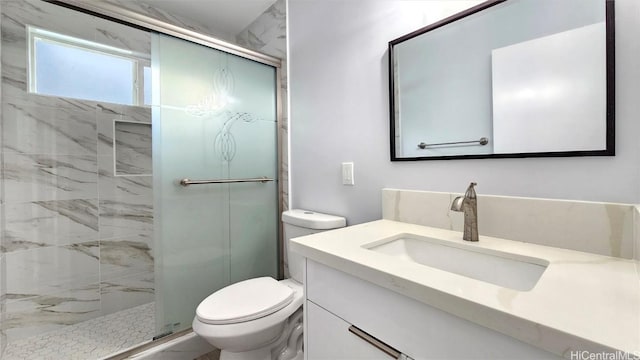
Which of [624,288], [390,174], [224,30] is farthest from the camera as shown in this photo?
[224,30]

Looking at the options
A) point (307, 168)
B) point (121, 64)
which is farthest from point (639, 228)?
point (121, 64)

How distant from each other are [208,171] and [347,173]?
0.85 meters

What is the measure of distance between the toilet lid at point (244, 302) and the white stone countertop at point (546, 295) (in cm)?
53

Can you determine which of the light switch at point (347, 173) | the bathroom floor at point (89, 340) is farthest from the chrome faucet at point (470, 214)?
the bathroom floor at point (89, 340)

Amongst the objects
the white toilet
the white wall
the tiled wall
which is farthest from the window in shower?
the white toilet

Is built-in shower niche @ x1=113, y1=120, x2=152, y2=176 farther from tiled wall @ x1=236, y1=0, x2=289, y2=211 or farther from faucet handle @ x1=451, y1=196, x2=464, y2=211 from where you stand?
faucet handle @ x1=451, y1=196, x2=464, y2=211

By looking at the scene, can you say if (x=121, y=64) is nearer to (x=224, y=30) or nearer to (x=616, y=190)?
(x=224, y=30)

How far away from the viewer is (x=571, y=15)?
2.60 feet

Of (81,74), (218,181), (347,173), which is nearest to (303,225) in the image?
(347,173)

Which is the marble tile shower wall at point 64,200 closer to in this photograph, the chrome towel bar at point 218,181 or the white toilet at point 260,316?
the chrome towel bar at point 218,181

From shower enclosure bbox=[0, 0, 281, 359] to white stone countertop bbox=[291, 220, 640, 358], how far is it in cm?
110

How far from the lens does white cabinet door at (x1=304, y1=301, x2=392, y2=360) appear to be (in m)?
0.67

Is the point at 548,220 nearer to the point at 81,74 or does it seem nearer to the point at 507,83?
the point at 507,83

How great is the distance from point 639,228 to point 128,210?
99.6 inches
